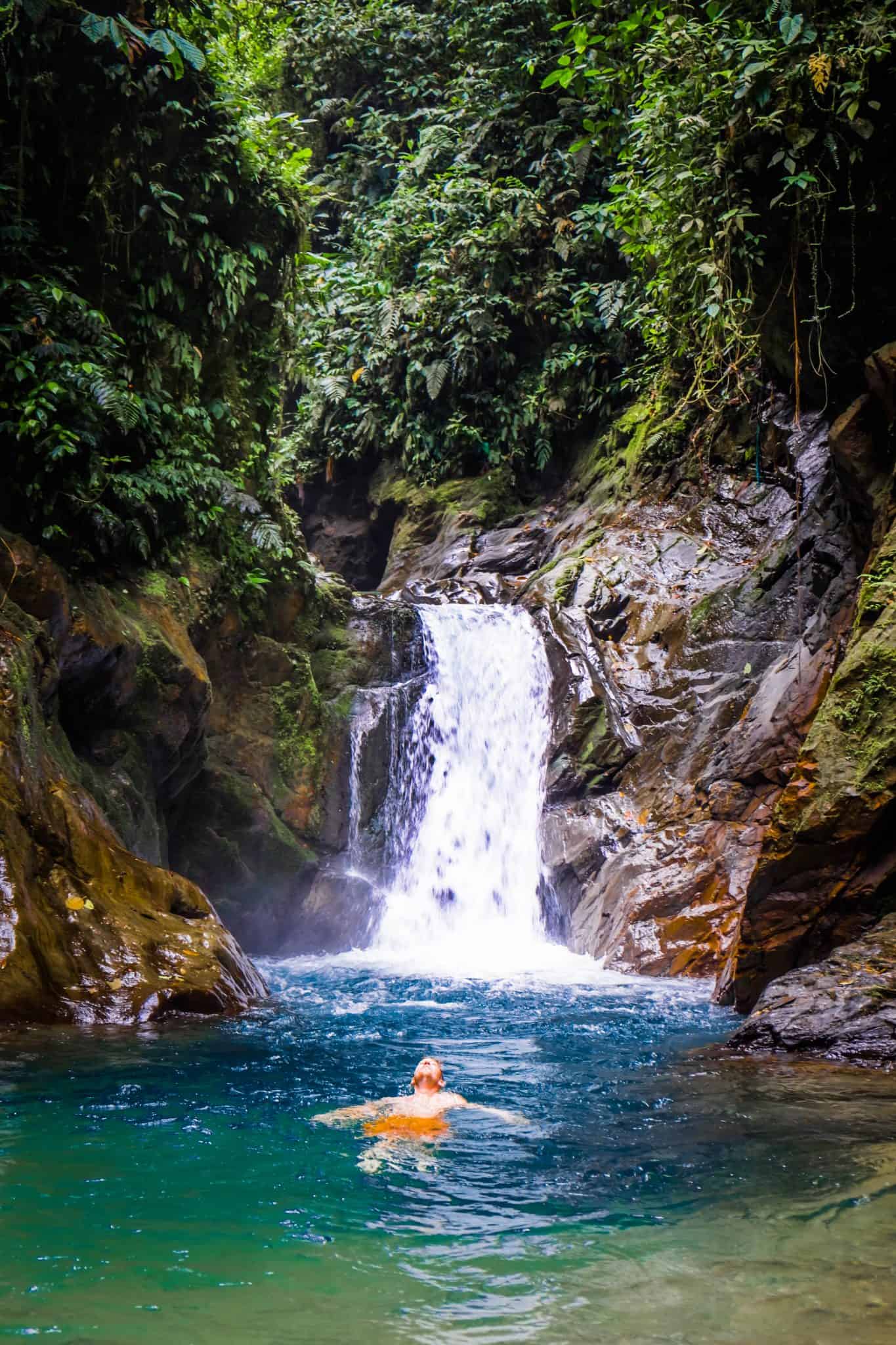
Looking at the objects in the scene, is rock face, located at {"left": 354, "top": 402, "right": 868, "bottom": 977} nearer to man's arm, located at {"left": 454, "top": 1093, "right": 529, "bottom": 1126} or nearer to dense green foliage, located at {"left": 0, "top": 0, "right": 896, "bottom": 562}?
dense green foliage, located at {"left": 0, "top": 0, "right": 896, "bottom": 562}

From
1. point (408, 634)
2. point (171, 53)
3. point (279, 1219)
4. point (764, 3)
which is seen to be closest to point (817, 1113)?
point (279, 1219)

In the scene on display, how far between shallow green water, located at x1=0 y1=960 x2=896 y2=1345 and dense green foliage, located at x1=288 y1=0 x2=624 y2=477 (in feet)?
41.5

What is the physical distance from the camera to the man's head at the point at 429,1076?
15.0 feet

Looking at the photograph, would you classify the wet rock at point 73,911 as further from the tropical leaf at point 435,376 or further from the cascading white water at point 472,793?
the tropical leaf at point 435,376

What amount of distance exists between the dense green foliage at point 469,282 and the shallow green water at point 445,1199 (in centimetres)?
1266

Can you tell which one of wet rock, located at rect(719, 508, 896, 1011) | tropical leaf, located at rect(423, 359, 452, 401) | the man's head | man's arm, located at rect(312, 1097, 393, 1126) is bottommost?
man's arm, located at rect(312, 1097, 393, 1126)

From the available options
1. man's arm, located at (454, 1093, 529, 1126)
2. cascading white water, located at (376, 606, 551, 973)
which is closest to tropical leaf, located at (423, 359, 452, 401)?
cascading white water, located at (376, 606, 551, 973)

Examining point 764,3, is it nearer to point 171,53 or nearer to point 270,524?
point 171,53

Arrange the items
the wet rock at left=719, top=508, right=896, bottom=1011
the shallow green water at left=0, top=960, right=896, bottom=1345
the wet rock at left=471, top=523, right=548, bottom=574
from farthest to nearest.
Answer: the wet rock at left=471, top=523, right=548, bottom=574 < the wet rock at left=719, top=508, right=896, bottom=1011 < the shallow green water at left=0, top=960, right=896, bottom=1345

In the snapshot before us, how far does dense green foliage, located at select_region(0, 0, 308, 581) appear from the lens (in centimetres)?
836

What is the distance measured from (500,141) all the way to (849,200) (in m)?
13.5

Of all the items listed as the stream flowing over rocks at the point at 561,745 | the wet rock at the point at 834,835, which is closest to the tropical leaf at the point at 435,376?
the stream flowing over rocks at the point at 561,745

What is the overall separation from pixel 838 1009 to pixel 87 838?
491 centimetres

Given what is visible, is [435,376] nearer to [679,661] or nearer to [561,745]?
[679,661]
